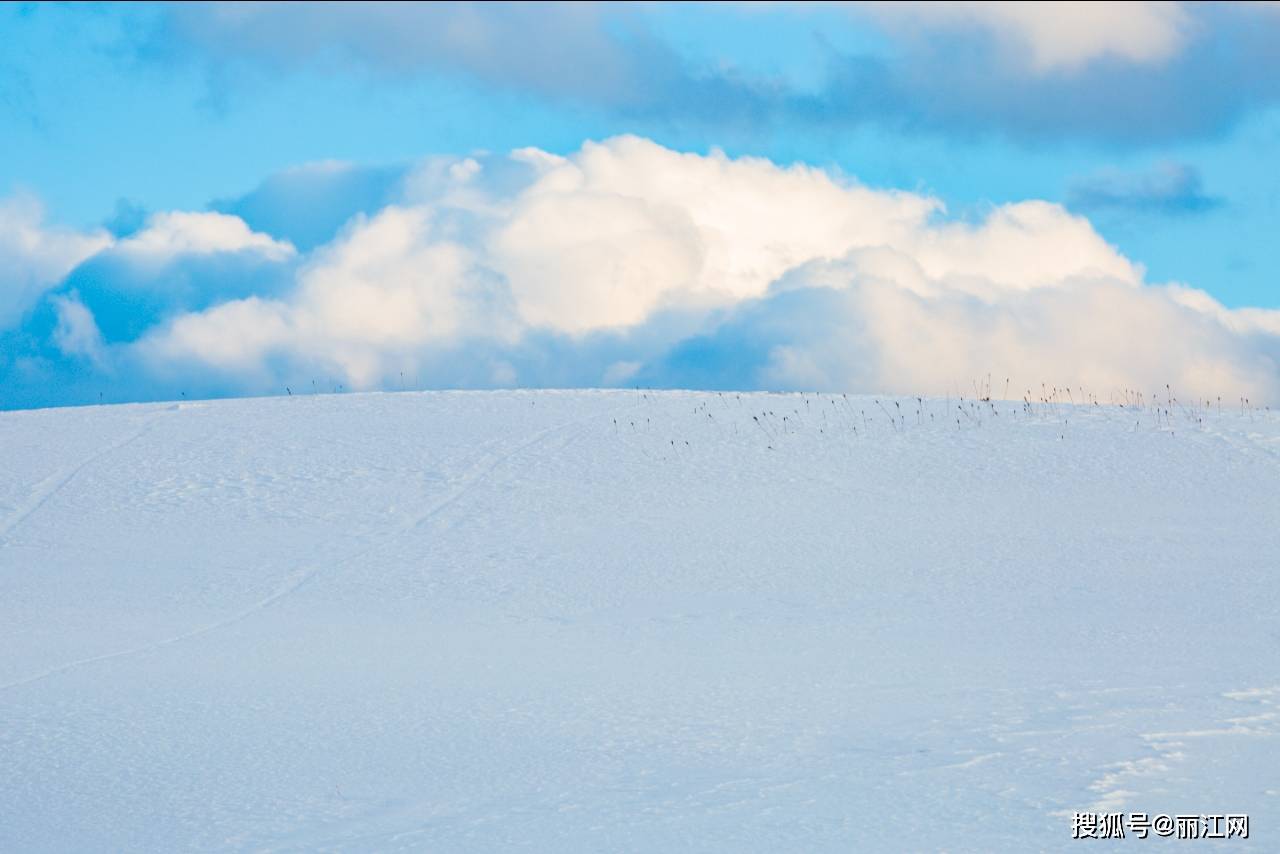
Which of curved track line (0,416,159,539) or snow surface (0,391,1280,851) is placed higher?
curved track line (0,416,159,539)

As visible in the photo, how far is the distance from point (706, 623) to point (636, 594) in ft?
3.16

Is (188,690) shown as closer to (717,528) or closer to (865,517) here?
(717,528)

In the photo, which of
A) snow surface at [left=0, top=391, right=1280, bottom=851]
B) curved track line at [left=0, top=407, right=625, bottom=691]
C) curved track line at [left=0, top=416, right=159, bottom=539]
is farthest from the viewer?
curved track line at [left=0, top=416, right=159, bottom=539]

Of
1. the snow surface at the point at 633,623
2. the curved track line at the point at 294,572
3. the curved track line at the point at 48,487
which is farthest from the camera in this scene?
the curved track line at the point at 48,487

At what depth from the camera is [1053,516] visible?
469 inches

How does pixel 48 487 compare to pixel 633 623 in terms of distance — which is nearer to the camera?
pixel 633 623

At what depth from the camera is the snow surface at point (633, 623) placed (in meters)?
5.52

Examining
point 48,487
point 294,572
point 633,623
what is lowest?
point 633,623

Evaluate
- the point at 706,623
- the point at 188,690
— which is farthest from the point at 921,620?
the point at 188,690

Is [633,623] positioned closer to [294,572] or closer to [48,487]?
[294,572]

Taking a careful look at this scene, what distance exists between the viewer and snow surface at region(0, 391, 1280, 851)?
5.52 meters

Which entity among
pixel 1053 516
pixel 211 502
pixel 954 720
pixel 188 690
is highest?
pixel 211 502

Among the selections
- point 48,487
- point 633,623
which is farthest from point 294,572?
point 48,487

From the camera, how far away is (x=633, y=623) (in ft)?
29.9
